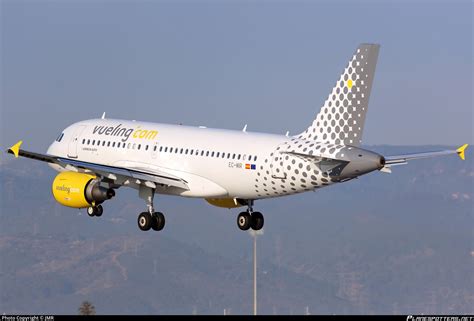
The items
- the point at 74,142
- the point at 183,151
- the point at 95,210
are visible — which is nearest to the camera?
the point at 183,151

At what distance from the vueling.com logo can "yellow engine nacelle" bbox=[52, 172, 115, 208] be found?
5167mm

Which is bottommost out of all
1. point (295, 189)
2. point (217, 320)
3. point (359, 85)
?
point (217, 320)

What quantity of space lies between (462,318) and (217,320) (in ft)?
38.9

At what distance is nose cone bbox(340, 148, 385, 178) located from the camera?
75.0 metres

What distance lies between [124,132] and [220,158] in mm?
10199

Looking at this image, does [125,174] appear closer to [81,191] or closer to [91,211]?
[81,191]

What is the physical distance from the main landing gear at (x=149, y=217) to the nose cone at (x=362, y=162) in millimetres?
16439

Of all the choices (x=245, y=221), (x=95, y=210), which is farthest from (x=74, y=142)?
(x=245, y=221)

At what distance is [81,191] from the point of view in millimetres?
85250

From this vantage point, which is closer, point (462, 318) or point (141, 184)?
point (462, 318)

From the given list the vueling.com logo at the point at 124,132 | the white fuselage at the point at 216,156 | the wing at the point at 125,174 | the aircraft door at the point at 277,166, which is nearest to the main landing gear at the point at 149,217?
the white fuselage at the point at 216,156

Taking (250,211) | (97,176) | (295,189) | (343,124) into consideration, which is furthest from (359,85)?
(97,176)

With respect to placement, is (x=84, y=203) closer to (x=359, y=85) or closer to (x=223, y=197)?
(x=223, y=197)

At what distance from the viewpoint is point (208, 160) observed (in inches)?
3319
